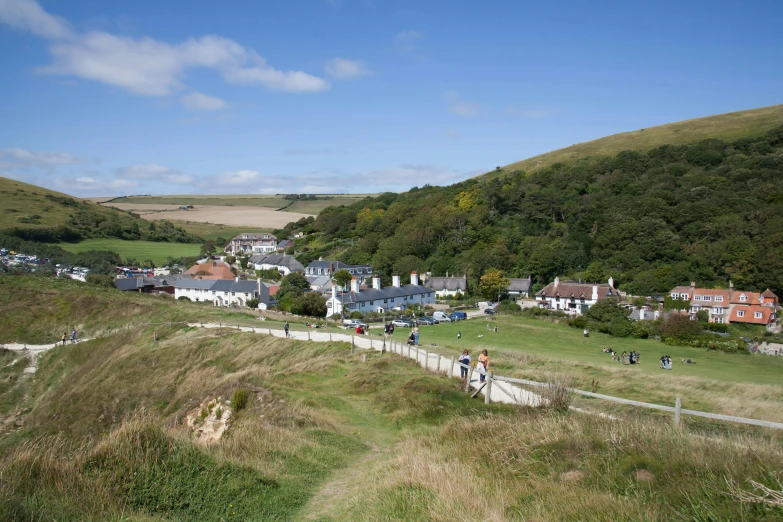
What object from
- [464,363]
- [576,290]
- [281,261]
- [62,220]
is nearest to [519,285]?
[576,290]

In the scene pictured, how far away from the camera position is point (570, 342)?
154 ft

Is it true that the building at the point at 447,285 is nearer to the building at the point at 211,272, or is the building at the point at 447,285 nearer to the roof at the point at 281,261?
the roof at the point at 281,261

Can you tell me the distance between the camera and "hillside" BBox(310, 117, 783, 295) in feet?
233

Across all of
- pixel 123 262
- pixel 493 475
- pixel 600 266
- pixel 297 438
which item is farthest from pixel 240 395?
pixel 123 262

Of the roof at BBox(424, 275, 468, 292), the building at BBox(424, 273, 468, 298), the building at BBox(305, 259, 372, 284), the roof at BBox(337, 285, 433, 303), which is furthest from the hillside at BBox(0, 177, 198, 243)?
the roof at BBox(337, 285, 433, 303)

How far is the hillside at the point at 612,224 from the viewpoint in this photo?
71.0 metres

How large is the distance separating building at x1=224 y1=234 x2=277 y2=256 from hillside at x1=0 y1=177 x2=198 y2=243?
64.5ft

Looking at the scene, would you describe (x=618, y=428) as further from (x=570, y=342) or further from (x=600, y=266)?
(x=600, y=266)

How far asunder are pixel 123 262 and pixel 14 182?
78.2 metres

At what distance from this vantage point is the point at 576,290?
228 feet

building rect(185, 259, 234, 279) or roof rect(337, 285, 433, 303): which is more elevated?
building rect(185, 259, 234, 279)

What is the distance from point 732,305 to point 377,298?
41668 millimetres

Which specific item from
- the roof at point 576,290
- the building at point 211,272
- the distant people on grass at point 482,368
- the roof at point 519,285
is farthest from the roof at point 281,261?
the distant people on grass at point 482,368

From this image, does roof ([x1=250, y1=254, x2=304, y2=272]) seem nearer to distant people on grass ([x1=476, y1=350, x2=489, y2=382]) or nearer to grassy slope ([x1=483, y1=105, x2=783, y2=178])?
grassy slope ([x1=483, y1=105, x2=783, y2=178])
